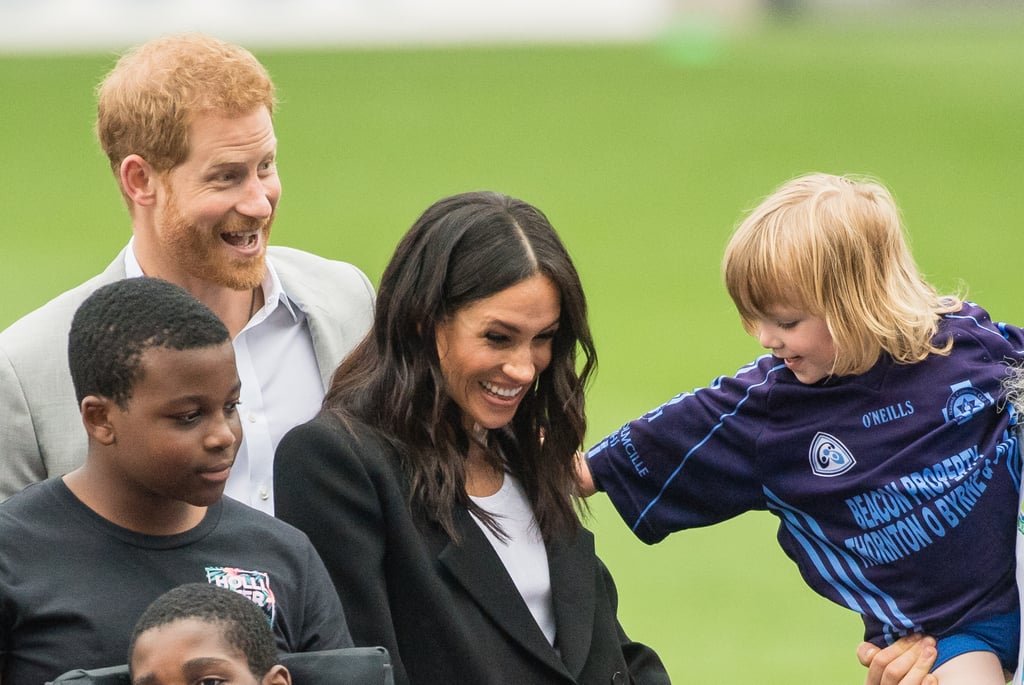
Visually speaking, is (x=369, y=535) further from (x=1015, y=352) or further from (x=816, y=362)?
(x=1015, y=352)

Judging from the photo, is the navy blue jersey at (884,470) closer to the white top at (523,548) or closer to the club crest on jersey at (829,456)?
the club crest on jersey at (829,456)

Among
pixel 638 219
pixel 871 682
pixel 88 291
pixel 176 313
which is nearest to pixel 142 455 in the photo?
pixel 176 313

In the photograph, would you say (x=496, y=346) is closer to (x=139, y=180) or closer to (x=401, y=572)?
(x=401, y=572)

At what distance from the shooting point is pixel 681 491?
148 inches

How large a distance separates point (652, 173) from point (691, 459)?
1933 cm

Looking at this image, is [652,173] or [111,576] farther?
[652,173]

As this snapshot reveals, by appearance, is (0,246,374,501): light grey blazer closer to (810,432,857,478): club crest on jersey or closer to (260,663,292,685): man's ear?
(260,663,292,685): man's ear

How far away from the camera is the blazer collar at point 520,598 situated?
3.14 meters

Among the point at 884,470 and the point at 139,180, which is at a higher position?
the point at 139,180

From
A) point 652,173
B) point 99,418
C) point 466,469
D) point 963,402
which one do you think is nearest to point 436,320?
point 466,469

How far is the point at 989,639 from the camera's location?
3.53 meters

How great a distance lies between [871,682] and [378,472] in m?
1.24

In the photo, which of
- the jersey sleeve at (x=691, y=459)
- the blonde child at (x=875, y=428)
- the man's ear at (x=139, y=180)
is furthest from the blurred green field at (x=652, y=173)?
the man's ear at (x=139, y=180)

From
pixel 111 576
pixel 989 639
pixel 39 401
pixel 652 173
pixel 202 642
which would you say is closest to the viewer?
pixel 202 642
